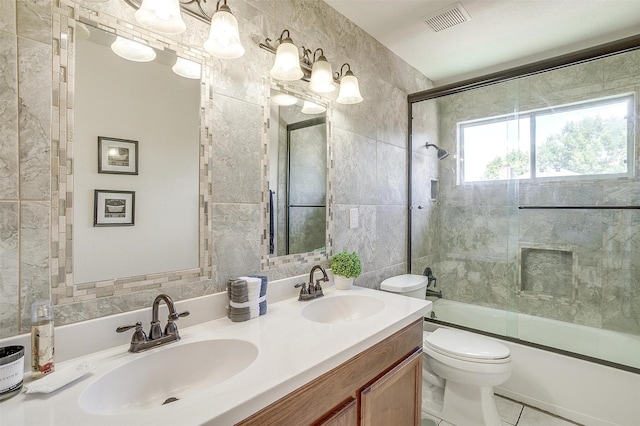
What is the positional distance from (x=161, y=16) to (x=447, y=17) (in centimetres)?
170

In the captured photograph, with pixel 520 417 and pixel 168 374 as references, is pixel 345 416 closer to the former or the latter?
pixel 168 374

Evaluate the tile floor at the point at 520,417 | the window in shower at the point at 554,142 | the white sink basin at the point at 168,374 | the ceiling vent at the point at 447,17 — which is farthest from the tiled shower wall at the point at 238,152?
the tile floor at the point at 520,417

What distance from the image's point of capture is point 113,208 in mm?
996

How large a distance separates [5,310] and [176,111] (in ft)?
2.51

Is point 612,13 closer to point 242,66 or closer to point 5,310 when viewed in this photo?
point 242,66

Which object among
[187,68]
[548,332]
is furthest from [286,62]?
[548,332]

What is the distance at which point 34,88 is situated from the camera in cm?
85

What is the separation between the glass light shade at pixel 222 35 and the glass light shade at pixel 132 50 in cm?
20

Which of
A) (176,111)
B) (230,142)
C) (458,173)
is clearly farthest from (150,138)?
(458,173)

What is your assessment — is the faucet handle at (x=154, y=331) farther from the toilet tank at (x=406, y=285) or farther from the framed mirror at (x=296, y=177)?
the toilet tank at (x=406, y=285)

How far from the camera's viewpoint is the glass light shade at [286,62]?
4.45 ft

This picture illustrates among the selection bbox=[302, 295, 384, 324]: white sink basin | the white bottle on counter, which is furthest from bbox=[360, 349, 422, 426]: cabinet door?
the white bottle on counter

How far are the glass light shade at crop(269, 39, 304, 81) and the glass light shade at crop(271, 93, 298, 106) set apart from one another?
0.37 ft

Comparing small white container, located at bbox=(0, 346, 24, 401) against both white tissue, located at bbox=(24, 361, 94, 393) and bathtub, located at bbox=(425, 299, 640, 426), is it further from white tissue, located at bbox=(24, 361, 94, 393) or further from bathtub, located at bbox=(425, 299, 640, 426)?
bathtub, located at bbox=(425, 299, 640, 426)
